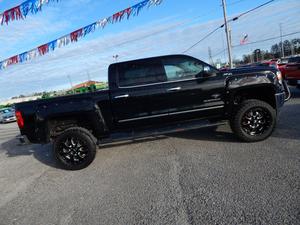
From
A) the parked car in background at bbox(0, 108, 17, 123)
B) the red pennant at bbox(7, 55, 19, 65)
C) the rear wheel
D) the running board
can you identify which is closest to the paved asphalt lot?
the rear wheel

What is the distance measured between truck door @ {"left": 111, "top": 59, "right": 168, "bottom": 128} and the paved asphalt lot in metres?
0.80

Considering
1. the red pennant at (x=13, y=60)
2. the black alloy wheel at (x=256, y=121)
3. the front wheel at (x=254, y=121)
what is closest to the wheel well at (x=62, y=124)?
the front wheel at (x=254, y=121)

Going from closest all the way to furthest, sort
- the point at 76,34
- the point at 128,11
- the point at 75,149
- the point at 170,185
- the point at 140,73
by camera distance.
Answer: the point at 170,185
the point at 75,149
the point at 140,73
the point at 128,11
the point at 76,34

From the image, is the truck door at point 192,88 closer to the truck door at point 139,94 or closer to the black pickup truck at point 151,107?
the black pickup truck at point 151,107

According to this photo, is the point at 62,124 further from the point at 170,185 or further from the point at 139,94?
the point at 170,185

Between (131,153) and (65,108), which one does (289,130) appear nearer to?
(131,153)

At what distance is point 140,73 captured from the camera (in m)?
6.39

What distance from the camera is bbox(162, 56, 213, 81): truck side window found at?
6.38 metres

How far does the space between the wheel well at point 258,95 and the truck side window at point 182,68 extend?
37.7 inches

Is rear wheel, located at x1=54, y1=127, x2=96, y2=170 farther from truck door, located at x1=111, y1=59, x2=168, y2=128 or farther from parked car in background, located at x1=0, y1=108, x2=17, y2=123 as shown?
parked car in background, located at x1=0, y1=108, x2=17, y2=123

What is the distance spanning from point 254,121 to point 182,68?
183 centimetres

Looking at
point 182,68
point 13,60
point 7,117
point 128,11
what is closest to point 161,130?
point 182,68

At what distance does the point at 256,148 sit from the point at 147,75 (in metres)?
2.59

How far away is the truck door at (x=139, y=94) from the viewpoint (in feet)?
20.3
